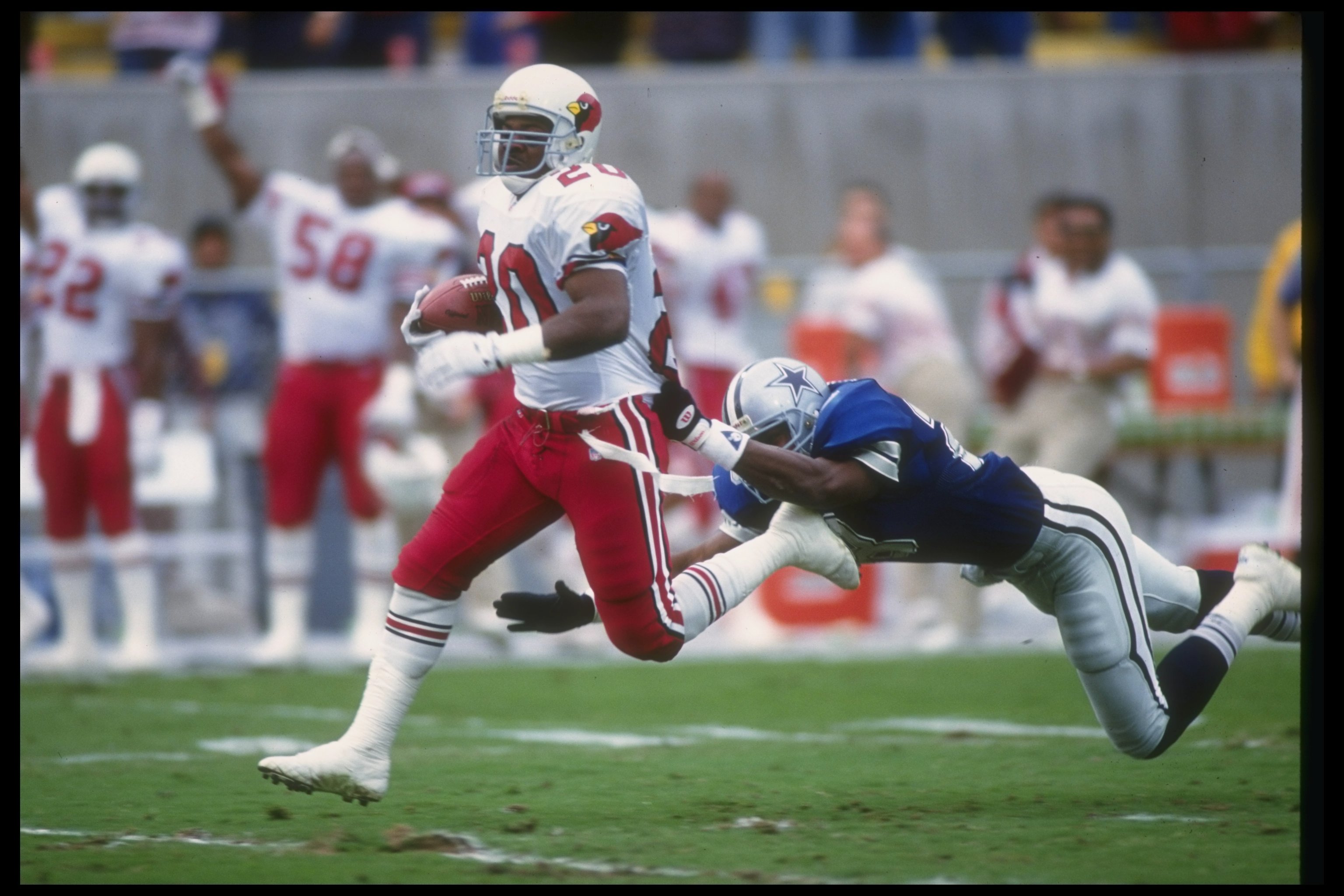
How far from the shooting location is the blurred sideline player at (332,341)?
7.75 metres

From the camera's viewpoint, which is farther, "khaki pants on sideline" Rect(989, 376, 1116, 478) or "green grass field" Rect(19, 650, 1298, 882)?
"khaki pants on sideline" Rect(989, 376, 1116, 478)

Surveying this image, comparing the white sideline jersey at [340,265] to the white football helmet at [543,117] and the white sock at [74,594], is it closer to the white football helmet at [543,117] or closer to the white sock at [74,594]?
the white sock at [74,594]

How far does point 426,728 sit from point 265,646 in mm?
1861

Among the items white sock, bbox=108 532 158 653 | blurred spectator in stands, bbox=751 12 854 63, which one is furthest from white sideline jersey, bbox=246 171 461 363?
blurred spectator in stands, bbox=751 12 854 63

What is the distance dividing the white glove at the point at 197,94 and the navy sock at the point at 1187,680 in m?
4.79

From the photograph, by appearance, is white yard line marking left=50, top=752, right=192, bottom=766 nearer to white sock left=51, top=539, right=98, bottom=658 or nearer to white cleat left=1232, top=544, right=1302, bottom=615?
white sock left=51, top=539, right=98, bottom=658

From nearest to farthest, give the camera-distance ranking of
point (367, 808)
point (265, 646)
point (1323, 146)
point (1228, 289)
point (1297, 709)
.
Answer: point (1323, 146)
point (367, 808)
point (1297, 709)
point (265, 646)
point (1228, 289)

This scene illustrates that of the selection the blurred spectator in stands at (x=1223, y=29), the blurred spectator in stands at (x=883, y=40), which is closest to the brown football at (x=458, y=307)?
the blurred spectator in stands at (x=883, y=40)

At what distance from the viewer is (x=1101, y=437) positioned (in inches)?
315

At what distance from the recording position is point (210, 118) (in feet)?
25.1

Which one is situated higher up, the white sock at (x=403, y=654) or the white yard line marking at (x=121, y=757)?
the white sock at (x=403, y=654)

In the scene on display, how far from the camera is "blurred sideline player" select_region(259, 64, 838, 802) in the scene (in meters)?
4.17
